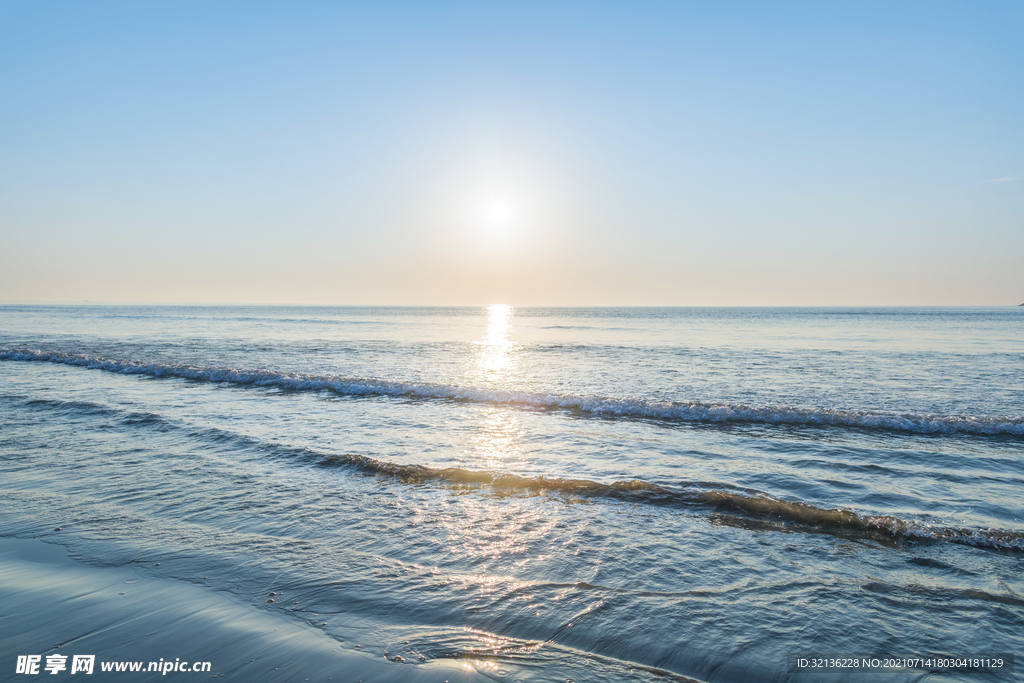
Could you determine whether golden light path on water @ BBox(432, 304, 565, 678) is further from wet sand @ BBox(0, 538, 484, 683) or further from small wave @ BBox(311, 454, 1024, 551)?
small wave @ BBox(311, 454, 1024, 551)

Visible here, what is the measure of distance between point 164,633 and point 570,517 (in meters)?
4.89

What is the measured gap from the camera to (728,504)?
7777 millimetres

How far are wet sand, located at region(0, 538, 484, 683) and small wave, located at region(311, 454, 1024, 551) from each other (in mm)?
4273

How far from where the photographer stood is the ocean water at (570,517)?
14.8 feet

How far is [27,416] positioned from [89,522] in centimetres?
1029

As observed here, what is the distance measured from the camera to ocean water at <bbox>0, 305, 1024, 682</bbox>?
4520 millimetres

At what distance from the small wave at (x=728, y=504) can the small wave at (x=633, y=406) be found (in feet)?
22.4

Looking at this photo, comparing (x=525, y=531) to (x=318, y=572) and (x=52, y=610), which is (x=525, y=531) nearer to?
(x=318, y=572)

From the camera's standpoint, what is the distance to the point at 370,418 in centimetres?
1463

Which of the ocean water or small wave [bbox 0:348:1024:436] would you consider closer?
the ocean water

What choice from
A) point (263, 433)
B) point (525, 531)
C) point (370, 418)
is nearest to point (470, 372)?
point (370, 418)

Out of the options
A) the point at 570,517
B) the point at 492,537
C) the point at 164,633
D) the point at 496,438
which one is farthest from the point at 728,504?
the point at 164,633

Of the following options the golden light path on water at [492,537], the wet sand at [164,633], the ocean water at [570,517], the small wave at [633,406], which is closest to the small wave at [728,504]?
the ocean water at [570,517]

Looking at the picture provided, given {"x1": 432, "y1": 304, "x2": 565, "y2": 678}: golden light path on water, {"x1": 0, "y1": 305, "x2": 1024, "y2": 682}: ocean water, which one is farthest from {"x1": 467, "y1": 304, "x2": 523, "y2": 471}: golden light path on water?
{"x1": 0, "y1": 305, "x2": 1024, "y2": 682}: ocean water
